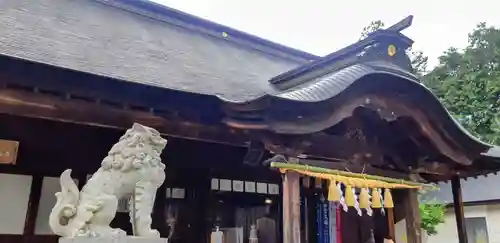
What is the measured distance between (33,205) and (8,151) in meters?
0.73

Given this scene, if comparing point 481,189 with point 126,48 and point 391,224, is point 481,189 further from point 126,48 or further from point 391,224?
point 126,48

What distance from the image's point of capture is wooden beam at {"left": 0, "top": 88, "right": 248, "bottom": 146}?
4.19 meters

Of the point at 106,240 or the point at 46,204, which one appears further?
the point at 46,204

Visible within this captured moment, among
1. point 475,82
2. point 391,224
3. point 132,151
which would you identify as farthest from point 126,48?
point 475,82

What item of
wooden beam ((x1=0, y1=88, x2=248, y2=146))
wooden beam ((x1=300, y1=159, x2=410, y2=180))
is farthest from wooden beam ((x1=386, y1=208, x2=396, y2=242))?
wooden beam ((x1=0, y1=88, x2=248, y2=146))

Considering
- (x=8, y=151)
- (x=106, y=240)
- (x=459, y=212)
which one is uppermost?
(x=8, y=151)

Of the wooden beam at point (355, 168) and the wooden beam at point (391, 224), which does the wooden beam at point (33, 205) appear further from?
the wooden beam at point (391, 224)

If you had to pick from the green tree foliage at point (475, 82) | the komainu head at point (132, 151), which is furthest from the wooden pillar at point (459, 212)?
the green tree foliage at point (475, 82)

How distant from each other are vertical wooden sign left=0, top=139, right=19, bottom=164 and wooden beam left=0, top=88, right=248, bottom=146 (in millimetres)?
539

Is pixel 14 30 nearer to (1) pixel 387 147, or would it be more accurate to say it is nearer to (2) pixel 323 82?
(2) pixel 323 82

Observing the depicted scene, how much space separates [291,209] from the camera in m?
4.82

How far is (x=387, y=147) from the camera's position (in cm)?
664

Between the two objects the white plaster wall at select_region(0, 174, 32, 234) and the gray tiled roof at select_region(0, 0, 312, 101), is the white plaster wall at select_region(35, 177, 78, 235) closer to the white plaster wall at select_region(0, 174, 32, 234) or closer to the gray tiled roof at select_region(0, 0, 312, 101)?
the white plaster wall at select_region(0, 174, 32, 234)

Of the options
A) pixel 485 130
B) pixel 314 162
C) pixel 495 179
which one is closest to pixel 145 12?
pixel 314 162
